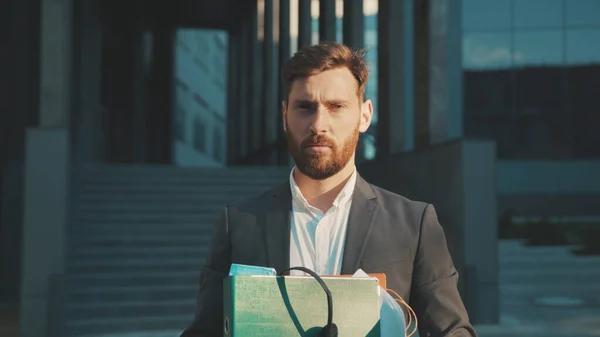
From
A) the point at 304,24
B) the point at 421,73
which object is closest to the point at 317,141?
the point at 421,73

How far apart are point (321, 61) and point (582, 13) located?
25.6 metres

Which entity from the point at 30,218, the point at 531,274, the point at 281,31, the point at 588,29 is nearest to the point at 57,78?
the point at 30,218

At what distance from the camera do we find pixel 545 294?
40.7ft

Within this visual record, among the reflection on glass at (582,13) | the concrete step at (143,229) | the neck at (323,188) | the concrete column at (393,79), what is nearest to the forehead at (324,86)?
the neck at (323,188)

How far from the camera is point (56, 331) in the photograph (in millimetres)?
9211

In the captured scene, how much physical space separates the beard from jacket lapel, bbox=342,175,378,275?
0.14m

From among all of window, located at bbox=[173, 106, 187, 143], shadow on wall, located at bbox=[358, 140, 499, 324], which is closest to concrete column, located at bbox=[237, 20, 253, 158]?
window, located at bbox=[173, 106, 187, 143]

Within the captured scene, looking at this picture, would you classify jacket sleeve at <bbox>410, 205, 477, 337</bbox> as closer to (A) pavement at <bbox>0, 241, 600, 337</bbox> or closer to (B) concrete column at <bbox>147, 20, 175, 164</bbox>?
(A) pavement at <bbox>0, 241, 600, 337</bbox>

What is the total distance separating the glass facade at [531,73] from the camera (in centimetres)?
2567

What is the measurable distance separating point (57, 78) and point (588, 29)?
20.1 metres

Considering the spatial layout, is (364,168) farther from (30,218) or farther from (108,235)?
(30,218)

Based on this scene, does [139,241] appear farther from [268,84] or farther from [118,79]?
[268,84]

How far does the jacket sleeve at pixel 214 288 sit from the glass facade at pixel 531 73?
23864 mm

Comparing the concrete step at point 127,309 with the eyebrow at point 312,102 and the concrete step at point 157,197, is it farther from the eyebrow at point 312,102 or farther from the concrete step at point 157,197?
the eyebrow at point 312,102
